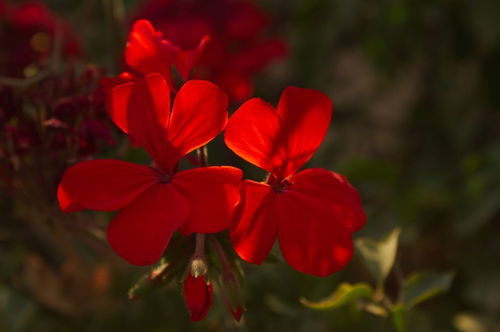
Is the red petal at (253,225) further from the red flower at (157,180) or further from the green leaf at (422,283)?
the green leaf at (422,283)

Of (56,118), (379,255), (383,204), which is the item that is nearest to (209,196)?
(56,118)

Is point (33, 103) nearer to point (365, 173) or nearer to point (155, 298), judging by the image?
point (155, 298)

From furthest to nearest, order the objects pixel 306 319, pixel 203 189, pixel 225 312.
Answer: pixel 306 319 < pixel 225 312 < pixel 203 189

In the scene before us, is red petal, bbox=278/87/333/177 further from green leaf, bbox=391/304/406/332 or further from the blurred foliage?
green leaf, bbox=391/304/406/332

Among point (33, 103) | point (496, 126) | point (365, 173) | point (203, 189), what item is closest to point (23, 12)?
point (33, 103)

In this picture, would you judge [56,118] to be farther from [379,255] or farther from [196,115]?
[379,255]
